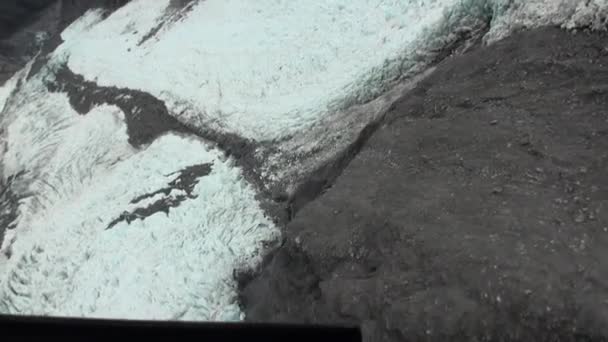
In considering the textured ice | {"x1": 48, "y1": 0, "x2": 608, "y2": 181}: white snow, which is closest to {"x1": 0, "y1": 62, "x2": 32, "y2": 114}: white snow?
{"x1": 48, "y1": 0, "x2": 608, "y2": 181}: white snow

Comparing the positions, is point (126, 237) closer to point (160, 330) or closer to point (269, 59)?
point (269, 59)

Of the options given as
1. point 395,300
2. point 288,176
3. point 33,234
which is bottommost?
point 33,234

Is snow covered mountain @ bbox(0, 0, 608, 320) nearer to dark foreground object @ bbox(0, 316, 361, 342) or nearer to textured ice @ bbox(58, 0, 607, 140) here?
textured ice @ bbox(58, 0, 607, 140)

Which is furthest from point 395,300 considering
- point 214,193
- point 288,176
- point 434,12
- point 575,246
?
point 434,12

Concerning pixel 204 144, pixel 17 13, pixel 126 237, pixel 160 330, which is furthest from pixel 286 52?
pixel 17 13

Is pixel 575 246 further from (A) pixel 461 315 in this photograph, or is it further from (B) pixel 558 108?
(B) pixel 558 108

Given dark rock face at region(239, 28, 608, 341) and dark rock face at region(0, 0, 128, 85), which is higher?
dark rock face at region(239, 28, 608, 341)

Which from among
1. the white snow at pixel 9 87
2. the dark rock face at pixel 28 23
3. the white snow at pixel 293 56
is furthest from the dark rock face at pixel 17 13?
the white snow at pixel 293 56
